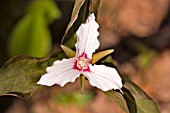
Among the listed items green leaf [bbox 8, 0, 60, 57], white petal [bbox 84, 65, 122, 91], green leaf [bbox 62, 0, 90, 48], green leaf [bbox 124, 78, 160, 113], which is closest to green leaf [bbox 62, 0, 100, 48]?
green leaf [bbox 62, 0, 90, 48]

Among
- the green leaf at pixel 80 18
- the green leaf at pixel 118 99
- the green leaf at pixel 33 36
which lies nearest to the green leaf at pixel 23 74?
the green leaf at pixel 80 18

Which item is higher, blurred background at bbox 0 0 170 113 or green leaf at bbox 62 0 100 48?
green leaf at bbox 62 0 100 48

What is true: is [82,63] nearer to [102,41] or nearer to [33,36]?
[33,36]

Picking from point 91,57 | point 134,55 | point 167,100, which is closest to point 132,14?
point 134,55

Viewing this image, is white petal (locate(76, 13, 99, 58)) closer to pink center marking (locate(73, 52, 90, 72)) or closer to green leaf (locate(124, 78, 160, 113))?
pink center marking (locate(73, 52, 90, 72))

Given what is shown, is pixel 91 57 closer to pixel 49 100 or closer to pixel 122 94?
pixel 122 94

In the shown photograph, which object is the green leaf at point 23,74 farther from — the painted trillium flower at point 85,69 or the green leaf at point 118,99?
the green leaf at point 118,99
